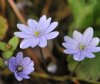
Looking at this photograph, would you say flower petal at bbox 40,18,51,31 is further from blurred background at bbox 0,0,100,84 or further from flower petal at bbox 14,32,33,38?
blurred background at bbox 0,0,100,84

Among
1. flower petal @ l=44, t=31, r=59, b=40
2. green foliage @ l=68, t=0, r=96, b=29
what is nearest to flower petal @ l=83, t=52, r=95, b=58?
flower petal @ l=44, t=31, r=59, b=40

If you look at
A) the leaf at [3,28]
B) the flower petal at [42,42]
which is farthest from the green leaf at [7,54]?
the leaf at [3,28]

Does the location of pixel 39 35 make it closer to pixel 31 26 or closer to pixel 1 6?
pixel 31 26

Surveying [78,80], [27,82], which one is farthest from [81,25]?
[27,82]

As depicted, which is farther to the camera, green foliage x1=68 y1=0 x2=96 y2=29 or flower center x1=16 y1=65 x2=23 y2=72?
green foliage x1=68 y1=0 x2=96 y2=29

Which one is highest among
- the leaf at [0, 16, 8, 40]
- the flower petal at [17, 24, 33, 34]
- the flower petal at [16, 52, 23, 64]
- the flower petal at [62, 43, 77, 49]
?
the leaf at [0, 16, 8, 40]
